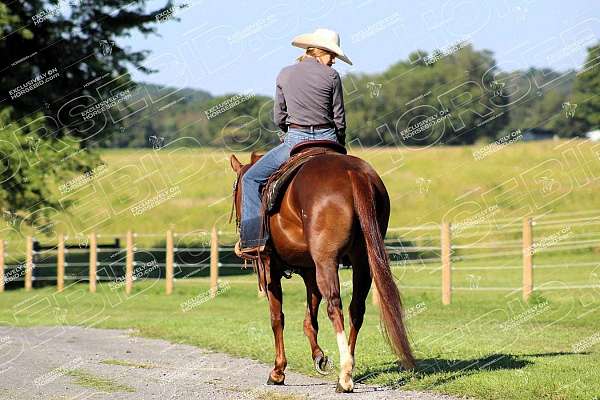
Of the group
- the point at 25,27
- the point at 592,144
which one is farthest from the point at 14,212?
the point at 592,144

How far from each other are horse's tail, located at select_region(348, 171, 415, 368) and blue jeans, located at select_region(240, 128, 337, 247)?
991 mm

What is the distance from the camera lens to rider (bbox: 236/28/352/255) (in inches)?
336

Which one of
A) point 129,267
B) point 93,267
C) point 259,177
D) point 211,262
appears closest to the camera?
point 259,177

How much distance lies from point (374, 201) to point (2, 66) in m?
22.2

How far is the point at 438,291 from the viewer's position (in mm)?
23906

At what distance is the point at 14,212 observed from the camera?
1112 inches

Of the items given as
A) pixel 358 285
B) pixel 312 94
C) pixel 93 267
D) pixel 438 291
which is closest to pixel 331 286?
pixel 358 285

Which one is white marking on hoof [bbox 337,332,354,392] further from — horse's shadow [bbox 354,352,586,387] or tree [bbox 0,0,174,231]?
tree [bbox 0,0,174,231]

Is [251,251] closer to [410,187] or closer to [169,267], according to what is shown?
[169,267]

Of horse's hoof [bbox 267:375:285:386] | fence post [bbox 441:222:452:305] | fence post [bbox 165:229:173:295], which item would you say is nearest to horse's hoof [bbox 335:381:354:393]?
horse's hoof [bbox 267:375:285:386]

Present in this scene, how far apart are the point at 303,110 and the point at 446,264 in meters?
10.9

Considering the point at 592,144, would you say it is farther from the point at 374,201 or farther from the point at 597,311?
the point at 374,201

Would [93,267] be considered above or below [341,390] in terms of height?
below

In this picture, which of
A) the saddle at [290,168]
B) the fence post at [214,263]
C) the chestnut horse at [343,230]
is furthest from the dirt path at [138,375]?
the fence post at [214,263]
